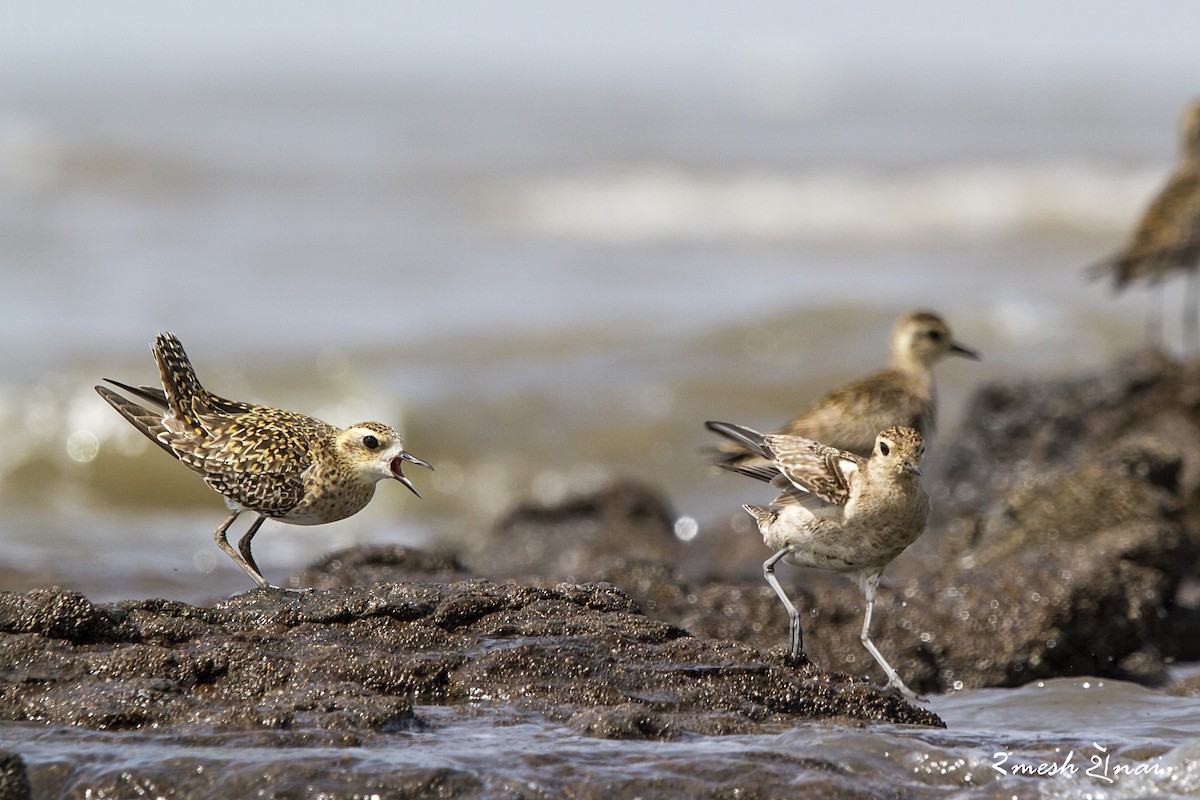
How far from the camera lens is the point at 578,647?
17.6ft

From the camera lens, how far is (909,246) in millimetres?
30141

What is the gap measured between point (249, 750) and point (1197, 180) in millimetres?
10861

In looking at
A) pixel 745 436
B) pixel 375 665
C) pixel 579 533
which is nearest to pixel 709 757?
pixel 375 665

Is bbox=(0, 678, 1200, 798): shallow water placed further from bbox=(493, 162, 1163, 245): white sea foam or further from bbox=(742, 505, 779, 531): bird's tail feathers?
bbox=(493, 162, 1163, 245): white sea foam

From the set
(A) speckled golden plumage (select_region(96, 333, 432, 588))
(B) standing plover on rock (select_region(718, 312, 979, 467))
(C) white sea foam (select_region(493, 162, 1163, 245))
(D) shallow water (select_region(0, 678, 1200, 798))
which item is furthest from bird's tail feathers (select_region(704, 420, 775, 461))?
(C) white sea foam (select_region(493, 162, 1163, 245))

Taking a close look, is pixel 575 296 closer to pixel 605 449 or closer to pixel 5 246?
pixel 605 449

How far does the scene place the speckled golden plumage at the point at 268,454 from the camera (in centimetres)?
619

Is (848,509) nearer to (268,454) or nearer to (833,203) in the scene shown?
(268,454)

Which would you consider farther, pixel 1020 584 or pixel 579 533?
pixel 579 533

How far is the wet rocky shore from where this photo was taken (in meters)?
4.76

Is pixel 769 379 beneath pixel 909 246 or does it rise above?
beneath

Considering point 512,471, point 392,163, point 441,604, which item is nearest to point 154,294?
point 512,471

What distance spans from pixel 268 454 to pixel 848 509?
225cm

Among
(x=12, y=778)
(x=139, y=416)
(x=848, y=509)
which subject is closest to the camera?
(x=12, y=778)
